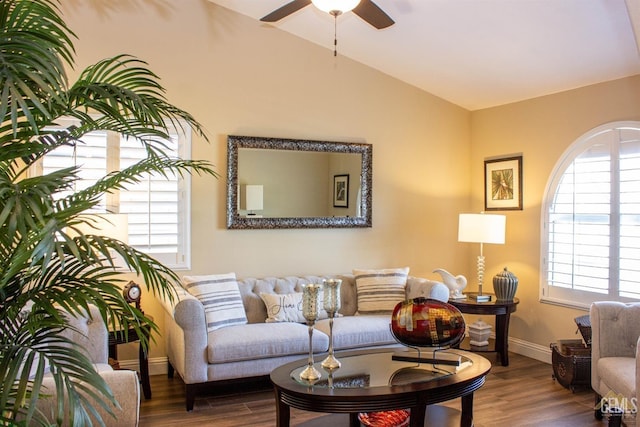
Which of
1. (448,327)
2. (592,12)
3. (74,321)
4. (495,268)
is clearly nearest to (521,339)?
(495,268)

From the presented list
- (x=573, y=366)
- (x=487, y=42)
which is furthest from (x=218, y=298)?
Result: (x=487, y=42)

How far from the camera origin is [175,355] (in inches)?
176

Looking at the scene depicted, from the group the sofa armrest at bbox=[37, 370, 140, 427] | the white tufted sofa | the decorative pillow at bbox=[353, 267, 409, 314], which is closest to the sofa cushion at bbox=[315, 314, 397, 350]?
the white tufted sofa

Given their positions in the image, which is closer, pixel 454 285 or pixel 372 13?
pixel 372 13

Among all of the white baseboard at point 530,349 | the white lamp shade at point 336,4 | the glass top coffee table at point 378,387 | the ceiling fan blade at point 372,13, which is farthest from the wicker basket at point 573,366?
the white lamp shade at point 336,4

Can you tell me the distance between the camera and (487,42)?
4.76 meters

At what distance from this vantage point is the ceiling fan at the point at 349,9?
3.28m

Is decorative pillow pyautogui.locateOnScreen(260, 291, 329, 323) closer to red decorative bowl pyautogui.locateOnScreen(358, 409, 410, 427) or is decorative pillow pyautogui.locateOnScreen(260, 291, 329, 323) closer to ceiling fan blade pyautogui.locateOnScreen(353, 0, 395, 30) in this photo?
red decorative bowl pyautogui.locateOnScreen(358, 409, 410, 427)

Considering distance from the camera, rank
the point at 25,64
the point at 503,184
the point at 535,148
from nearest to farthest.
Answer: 1. the point at 25,64
2. the point at 535,148
3. the point at 503,184

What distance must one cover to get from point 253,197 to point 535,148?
110 inches

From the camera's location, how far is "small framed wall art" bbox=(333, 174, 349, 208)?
18.7 feet

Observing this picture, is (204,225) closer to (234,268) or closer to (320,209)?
(234,268)

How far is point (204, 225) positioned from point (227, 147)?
740mm

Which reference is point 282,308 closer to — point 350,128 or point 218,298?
point 218,298
